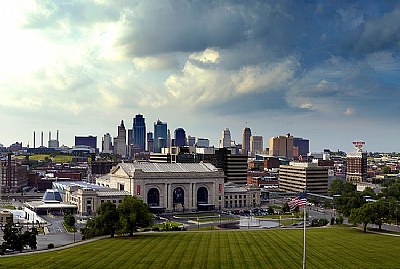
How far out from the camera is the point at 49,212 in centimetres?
15362

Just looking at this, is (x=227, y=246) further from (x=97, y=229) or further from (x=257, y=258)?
(x=97, y=229)

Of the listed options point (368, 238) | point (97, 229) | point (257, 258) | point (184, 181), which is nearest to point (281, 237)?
point (368, 238)

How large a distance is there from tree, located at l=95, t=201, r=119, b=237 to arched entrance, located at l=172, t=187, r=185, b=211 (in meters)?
67.3

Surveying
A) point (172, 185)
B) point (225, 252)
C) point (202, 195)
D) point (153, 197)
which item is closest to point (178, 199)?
point (172, 185)

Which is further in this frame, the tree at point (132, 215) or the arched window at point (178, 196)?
the arched window at point (178, 196)

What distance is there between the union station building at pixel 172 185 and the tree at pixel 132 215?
59842 mm

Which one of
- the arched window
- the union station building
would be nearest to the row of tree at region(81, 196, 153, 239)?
the union station building

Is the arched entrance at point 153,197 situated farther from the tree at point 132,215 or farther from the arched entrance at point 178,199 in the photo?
the tree at point 132,215

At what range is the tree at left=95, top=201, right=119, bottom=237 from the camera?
332 ft

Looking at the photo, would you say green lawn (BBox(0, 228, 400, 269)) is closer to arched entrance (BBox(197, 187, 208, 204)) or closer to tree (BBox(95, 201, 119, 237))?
tree (BBox(95, 201, 119, 237))

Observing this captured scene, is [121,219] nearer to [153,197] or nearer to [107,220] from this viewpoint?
[107,220]

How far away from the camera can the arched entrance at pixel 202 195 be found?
17479 cm

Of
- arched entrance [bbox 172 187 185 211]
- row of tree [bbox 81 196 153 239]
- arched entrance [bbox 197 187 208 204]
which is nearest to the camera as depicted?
row of tree [bbox 81 196 153 239]

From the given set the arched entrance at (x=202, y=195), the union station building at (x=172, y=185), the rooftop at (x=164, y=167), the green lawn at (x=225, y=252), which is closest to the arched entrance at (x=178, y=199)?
the union station building at (x=172, y=185)
